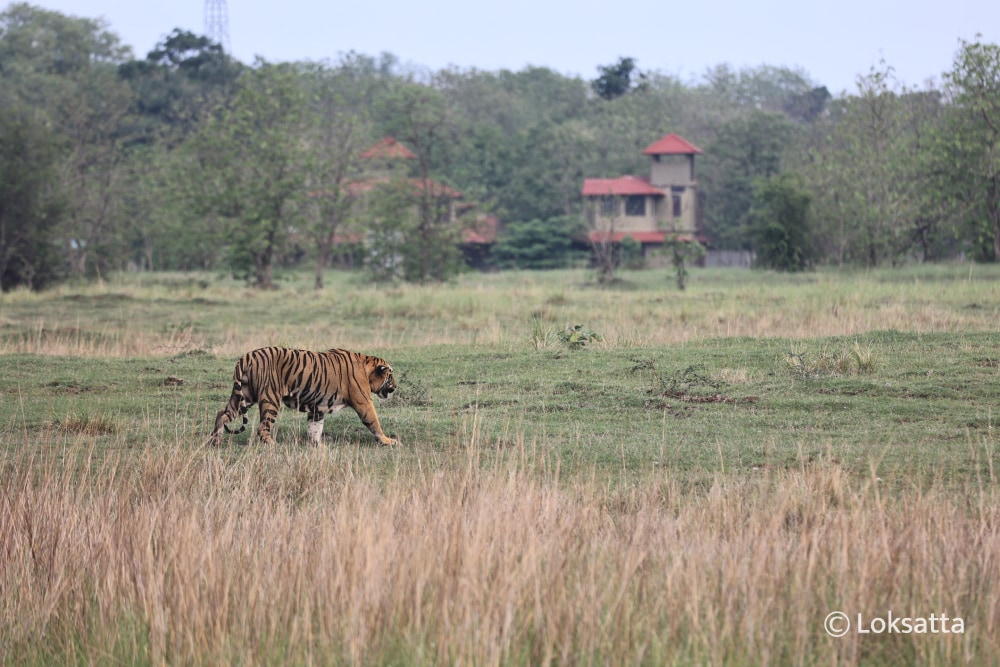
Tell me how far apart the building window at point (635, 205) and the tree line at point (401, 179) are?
11.5 feet

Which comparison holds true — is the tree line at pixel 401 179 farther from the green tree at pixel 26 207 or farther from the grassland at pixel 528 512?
the grassland at pixel 528 512

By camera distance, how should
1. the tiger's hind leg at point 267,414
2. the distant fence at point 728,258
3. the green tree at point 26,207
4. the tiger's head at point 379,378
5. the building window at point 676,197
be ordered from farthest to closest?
the building window at point 676,197
the distant fence at point 728,258
the green tree at point 26,207
the tiger's head at point 379,378
the tiger's hind leg at point 267,414

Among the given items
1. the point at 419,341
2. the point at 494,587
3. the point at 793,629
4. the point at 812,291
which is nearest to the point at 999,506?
the point at 793,629

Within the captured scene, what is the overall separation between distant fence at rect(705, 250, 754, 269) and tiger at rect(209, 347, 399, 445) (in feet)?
Answer: 156

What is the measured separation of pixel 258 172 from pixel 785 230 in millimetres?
18561

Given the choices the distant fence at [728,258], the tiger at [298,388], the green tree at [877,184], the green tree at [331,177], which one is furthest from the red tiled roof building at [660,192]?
the tiger at [298,388]

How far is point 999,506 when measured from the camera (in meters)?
6.19

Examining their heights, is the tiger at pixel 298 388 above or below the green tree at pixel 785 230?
below

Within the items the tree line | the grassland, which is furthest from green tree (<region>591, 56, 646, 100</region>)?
the grassland

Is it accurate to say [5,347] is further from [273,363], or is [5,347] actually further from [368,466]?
[368,466]

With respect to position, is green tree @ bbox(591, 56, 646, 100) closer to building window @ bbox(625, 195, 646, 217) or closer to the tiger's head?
building window @ bbox(625, 195, 646, 217)

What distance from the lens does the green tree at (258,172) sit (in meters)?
34.4

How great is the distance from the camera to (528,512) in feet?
18.6

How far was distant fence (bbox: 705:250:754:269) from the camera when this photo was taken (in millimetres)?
55406
